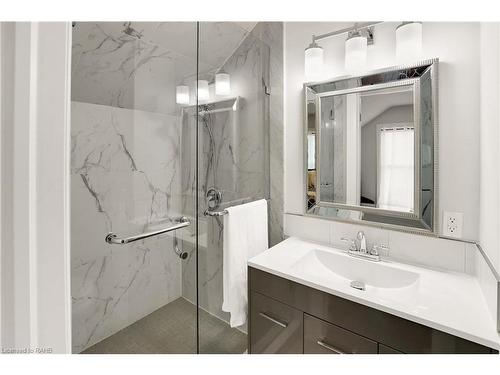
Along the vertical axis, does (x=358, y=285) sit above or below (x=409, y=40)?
below

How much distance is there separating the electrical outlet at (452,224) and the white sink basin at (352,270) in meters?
0.25

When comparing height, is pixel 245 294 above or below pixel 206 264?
below

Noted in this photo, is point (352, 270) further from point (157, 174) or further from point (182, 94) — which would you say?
point (182, 94)

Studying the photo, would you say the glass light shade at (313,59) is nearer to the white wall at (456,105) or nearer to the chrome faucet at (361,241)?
the white wall at (456,105)

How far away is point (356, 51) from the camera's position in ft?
3.96

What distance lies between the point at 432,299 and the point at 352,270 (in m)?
0.37

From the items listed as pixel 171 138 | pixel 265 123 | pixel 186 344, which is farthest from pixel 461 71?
pixel 186 344

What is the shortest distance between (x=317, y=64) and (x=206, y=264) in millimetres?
Answer: 1244

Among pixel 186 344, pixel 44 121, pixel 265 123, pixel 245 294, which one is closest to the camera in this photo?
pixel 44 121

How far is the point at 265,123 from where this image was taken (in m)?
1.53

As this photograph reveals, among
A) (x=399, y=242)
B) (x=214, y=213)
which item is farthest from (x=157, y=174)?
(x=399, y=242)

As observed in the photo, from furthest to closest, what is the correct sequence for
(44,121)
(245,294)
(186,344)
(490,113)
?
1. (245,294)
2. (186,344)
3. (490,113)
4. (44,121)

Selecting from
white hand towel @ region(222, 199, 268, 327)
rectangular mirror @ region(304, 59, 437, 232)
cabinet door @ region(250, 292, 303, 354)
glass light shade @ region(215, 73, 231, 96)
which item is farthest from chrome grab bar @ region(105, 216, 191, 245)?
rectangular mirror @ region(304, 59, 437, 232)
